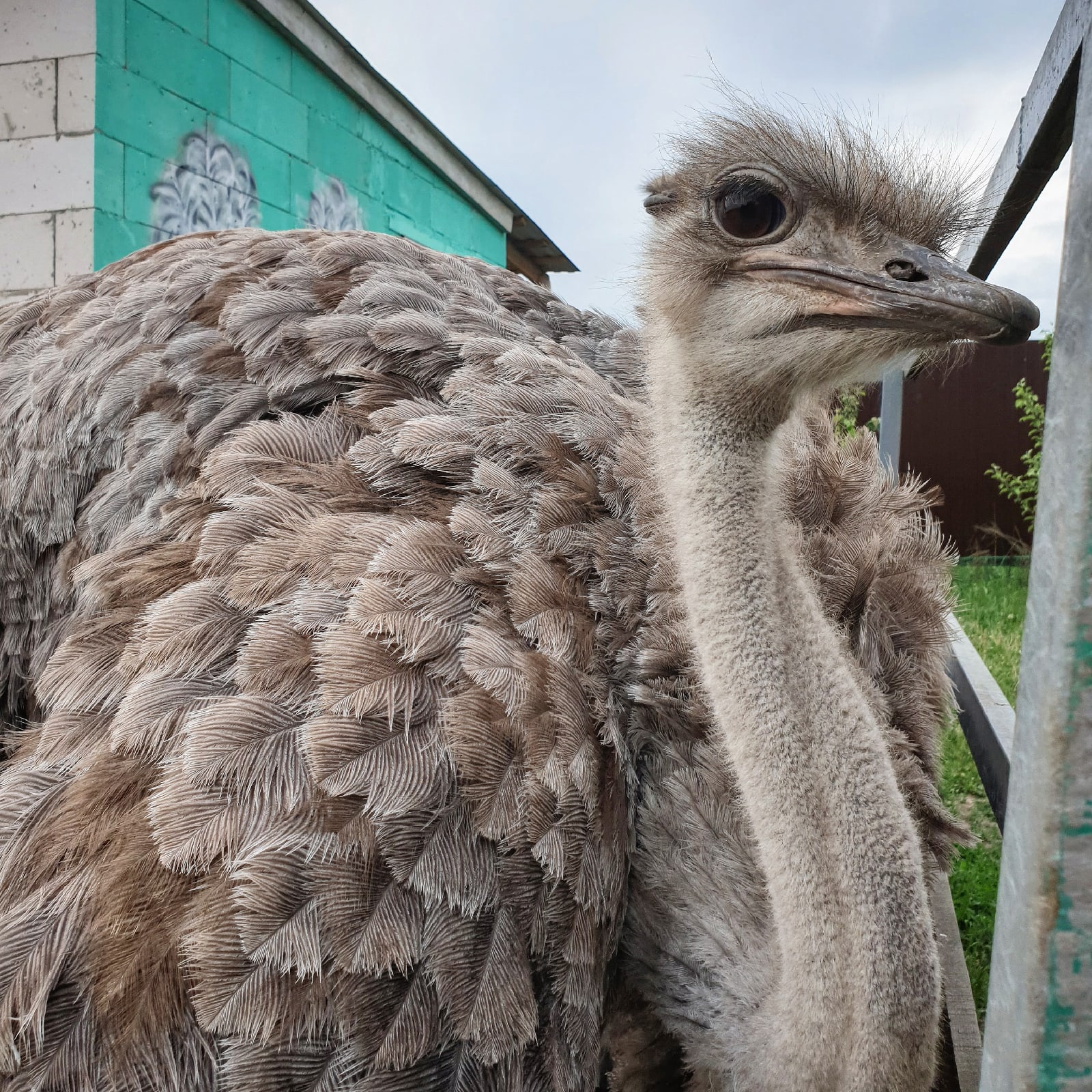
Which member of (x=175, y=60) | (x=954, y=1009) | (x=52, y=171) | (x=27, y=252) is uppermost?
(x=175, y=60)

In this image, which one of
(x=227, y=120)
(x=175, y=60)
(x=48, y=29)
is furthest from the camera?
(x=227, y=120)

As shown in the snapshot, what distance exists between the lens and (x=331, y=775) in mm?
1531

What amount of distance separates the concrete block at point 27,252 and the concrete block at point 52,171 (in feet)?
0.21

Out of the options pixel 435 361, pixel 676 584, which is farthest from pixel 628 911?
pixel 435 361

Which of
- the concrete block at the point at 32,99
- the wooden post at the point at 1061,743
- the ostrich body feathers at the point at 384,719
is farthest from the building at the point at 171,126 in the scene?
the wooden post at the point at 1061,743

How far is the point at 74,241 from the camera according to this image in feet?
16.6

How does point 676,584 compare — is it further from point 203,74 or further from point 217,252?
point 203,74

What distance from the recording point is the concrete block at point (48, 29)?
4.99 m

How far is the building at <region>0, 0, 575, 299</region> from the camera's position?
504cm

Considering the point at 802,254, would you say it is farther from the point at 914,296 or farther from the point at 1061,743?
the point at 1061,743

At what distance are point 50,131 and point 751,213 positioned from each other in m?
4.49

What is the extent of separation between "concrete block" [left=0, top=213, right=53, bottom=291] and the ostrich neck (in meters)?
4.34

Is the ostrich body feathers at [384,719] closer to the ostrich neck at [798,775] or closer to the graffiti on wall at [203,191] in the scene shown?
the ostrich neck at [798,775]

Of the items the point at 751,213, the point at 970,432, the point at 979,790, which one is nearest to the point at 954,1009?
the point at 751,213
